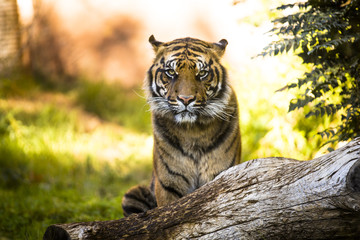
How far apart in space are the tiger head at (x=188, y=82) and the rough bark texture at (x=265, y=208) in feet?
2.73

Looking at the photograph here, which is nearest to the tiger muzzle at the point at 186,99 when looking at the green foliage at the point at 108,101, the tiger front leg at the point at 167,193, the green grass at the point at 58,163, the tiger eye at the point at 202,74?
the tiger eye at the point at 202,74

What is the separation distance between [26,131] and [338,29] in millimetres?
5198

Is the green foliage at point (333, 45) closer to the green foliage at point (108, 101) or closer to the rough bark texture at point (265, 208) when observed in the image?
the rough bark texture at point (265, 208)

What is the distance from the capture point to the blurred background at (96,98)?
568 centimetres

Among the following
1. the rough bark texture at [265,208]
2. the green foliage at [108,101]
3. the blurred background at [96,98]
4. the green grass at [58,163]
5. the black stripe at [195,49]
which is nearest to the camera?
the rough bark texture at [265,208]

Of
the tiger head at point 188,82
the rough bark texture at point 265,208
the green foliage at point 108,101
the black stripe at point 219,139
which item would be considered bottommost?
the rough bark texture at point 265,208

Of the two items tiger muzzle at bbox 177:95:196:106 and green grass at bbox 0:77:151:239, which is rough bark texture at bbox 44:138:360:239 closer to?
tiger muzzle at bbox 177:95:196:106

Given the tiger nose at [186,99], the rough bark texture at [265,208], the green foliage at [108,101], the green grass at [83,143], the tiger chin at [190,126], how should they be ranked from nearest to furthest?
the rough bark texture at [265,208]
the tiger nose at [186,99]
the tiger chin at [190,126]
the green grass at [83,143]
the green foliage at [108,101]

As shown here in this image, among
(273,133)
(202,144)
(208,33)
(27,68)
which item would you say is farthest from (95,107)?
(202,144)

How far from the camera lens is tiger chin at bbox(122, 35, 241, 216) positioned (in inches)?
152

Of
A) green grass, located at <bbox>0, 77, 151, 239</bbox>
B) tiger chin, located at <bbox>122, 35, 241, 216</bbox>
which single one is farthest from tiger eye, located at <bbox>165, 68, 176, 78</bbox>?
green grass, located at <bbox>0, 77, 151, 239</bbox>

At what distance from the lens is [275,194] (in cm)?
281

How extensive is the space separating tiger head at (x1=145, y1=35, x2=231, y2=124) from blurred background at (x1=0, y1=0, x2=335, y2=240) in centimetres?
30

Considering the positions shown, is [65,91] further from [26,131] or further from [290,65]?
[290,65]
